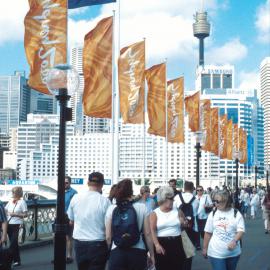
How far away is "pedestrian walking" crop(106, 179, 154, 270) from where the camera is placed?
20.5ft

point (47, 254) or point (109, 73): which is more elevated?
point (109, 73)

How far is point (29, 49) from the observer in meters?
14.9

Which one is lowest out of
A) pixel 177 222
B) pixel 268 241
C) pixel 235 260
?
pixel 268 241

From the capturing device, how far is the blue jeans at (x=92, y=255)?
22.6 ft

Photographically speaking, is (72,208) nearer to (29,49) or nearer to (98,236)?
(98,236)

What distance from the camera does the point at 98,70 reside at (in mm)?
18031

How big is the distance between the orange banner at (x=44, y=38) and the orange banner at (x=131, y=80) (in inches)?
194

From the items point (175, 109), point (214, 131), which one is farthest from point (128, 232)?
point (214, 131)

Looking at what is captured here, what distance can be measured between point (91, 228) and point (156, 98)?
56.6 ft

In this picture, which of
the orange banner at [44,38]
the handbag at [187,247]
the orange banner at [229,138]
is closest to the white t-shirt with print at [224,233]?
the handbag at [187,247]

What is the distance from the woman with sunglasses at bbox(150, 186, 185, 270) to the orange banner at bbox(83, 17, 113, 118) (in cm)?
1038

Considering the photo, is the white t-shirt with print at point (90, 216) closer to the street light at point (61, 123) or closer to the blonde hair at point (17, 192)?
the street light at point (61, 123)

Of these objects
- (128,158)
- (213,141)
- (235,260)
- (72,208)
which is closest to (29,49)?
(72,208)

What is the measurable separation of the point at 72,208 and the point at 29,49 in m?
8.54
